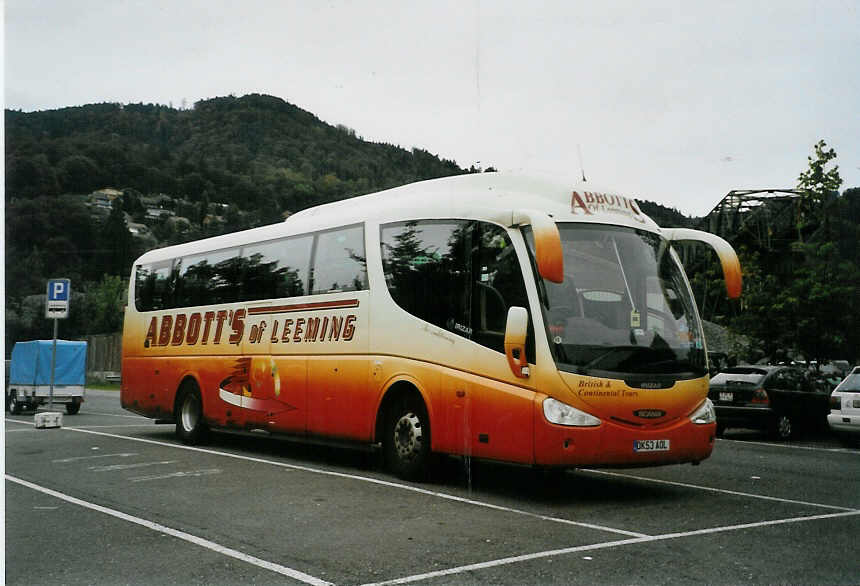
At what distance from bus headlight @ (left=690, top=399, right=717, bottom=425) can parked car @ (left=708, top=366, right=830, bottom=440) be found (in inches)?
332

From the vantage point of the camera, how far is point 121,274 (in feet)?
45.0

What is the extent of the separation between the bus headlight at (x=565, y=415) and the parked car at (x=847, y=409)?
8.45 meters

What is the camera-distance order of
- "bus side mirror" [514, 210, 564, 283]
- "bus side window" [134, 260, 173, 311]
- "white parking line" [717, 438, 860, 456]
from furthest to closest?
"bus side window" [134, 260, 173, 311] < "white parking line" [717, 438, 860, 456] < "bus side mirror" [514, 210, 564, 283]

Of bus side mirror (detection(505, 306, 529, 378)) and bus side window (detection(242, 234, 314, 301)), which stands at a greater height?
bus side window (detection(242, 234, 314, 301))

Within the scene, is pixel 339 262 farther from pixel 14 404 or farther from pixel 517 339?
pixel 14 404

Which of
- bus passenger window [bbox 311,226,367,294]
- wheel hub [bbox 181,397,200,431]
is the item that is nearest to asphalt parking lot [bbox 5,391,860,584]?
wheel hub [bbox 181,397,200,431]

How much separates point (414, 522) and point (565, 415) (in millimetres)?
1990

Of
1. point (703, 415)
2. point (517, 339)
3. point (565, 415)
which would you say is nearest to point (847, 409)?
point (703, 415)

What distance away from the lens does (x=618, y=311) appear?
31.4 ft

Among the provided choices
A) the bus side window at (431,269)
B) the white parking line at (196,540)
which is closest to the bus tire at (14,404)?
the white parking line at (196,540)

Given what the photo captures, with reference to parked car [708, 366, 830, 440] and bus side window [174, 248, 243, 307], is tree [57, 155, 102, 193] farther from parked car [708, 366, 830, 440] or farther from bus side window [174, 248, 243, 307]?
parked car [708, 366, 830, 440]

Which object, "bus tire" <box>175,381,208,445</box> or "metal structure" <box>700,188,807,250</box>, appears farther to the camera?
"metal structure" <box>700,188,807,250</box>

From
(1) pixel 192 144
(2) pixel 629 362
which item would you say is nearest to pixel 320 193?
(1) pixel 192 144

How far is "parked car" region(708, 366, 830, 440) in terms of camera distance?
17.9 m
